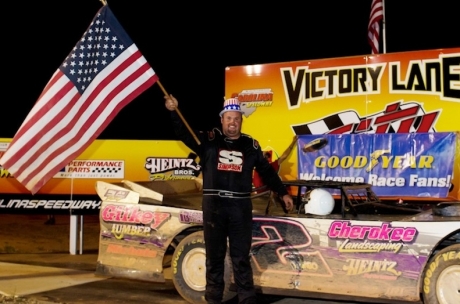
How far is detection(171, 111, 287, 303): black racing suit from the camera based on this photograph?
6691 millimetres

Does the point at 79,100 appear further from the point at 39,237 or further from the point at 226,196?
the point at 39,237

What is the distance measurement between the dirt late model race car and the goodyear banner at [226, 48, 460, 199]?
8.81 feet

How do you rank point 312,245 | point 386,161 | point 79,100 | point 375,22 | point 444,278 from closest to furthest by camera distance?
point 444,278 → point 312,245 → point 79,100 → point 386,161 → point 375,22

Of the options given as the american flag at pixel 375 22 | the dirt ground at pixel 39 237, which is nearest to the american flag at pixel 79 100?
the dirt ground at pixel 39 237

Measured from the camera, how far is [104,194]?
8211mm

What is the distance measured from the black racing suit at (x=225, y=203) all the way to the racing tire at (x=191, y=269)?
A: 586mm

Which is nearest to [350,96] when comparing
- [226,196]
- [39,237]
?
[226,196]

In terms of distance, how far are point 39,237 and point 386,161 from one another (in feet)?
22.0

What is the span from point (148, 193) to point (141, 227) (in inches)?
16.6

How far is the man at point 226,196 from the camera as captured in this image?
6691 mm

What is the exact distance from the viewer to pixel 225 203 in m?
→ 6.69

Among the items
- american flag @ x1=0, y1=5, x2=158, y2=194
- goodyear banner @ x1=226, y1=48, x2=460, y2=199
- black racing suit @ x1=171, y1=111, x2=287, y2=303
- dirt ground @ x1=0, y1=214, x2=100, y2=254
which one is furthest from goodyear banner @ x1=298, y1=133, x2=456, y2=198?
dirt ground @ x1=0, y1=214, x2=100, y2=254

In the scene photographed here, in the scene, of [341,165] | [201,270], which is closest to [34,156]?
[201,270]

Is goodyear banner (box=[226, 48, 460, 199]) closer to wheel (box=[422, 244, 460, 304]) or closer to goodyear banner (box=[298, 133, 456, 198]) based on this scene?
goodyear banner (box=[298, 133, 456, 198])
